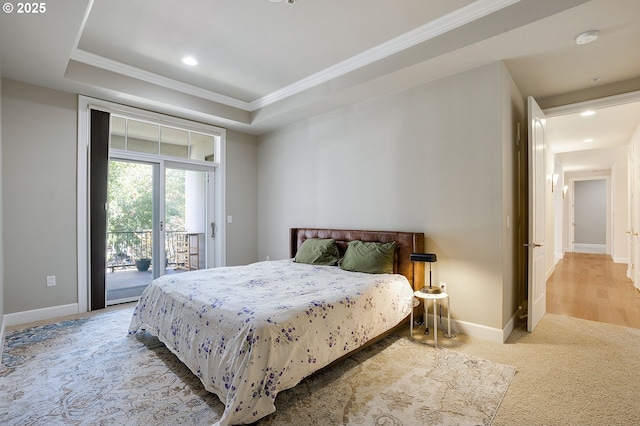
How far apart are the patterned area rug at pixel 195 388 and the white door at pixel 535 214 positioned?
46.9 inches

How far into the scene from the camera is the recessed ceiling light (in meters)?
3.42

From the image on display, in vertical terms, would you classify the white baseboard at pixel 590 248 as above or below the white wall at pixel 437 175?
below

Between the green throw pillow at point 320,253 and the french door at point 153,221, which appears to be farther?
the french door at point 153,221

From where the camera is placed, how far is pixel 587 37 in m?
2.44

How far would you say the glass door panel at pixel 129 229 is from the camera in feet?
13.6

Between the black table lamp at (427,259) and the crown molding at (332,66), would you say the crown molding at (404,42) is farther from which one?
the black table lamp at (427,259)

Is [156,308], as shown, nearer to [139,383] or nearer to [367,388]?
[139,383]

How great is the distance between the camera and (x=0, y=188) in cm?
298

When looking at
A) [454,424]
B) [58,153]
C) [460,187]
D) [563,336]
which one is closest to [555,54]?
[460,187]

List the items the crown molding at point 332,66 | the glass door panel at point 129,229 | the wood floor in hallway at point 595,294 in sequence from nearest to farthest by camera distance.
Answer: the crown molding at point 332,66 < the wood floor in hallway at point 595,294 < the glass door panel at point 129,229

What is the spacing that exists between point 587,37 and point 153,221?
5183mm

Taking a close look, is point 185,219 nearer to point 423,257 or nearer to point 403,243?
point 403,243

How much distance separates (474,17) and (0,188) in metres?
4.58

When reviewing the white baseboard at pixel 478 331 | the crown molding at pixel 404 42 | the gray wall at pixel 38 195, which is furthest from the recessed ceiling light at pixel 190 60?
the white baseboard at pixel 478 331
